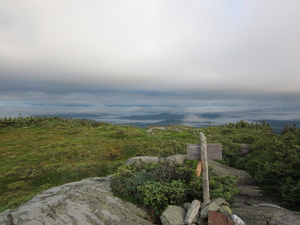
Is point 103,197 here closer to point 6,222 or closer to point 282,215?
point 6,222

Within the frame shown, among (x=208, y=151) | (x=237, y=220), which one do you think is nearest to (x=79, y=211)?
(x=237, y=220)

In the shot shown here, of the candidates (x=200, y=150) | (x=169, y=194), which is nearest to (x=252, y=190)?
(x=200, y=150)

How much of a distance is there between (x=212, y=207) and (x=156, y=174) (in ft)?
12.6

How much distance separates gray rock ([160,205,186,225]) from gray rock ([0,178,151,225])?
0.91 meters

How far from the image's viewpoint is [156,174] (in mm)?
11938

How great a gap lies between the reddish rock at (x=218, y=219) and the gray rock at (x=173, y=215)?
1246mm

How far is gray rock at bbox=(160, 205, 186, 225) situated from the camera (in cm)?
868

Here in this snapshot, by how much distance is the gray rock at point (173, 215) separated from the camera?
8676 mm

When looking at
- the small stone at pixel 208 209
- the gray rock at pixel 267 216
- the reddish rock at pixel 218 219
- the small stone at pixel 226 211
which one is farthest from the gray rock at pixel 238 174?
the reddish rock at pixel 218 219

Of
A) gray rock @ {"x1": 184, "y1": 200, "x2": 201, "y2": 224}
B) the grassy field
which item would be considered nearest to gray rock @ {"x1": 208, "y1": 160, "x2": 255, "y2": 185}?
the grassy field

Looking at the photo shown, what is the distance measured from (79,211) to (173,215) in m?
4.36

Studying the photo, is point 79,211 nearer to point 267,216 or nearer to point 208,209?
point 208,209

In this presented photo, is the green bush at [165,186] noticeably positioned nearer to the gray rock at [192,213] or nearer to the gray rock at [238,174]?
the gray rock at [192,213]

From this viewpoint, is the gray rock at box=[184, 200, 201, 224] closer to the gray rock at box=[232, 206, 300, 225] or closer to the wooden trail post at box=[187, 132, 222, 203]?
the wooden trail post at box=[187, 132, 222, 203]
